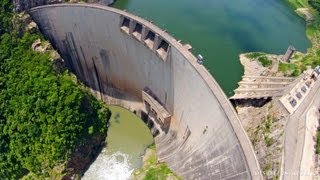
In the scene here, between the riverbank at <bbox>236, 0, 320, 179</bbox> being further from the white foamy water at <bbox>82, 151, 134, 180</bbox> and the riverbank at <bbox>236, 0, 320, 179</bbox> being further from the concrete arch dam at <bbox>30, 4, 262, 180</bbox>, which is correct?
the white foamy water at <bbox>82, 151, 134, 180</bbox>

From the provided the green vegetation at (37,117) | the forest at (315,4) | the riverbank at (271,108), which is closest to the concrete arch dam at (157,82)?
the riverbank at (271,108)

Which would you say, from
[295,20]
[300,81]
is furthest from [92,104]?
[295,20]

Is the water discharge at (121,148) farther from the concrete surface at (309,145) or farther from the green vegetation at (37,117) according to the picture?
the concrete surface at (309,145)

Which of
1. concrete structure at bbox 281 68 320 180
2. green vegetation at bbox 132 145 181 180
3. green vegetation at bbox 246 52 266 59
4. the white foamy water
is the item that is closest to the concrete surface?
concrete structure at bbox 281 68 320 180

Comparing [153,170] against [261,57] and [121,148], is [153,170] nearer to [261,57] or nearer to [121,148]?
[121,148]

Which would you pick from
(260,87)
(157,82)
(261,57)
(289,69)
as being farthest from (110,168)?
(261,57)

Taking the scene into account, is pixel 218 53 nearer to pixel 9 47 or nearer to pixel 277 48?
pixel 277 48

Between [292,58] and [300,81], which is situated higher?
[292,58]
